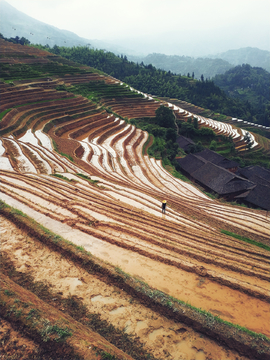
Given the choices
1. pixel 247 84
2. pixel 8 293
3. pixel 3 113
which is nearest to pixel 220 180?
pixel 8 293

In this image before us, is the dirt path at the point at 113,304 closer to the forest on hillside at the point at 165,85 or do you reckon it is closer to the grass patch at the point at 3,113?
the grass patch at the point at 3,113

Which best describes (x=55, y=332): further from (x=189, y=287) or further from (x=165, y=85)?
(x=165, y=85)

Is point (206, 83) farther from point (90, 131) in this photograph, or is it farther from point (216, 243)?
point (216, 243)

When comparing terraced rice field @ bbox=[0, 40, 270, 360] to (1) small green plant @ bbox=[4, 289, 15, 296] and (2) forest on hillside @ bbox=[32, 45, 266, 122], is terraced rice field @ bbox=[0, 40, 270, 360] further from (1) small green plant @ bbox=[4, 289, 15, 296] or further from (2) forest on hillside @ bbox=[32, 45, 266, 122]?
(2) forest on hillside @ bbox=[32, 45, 266, 122]

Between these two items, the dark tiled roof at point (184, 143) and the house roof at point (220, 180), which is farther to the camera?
the dark tiled roof at point (184, 143)

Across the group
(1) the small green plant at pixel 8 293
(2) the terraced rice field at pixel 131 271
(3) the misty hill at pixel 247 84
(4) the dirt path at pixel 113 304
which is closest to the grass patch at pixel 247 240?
(2) the terraced rice field at pixel 131 271

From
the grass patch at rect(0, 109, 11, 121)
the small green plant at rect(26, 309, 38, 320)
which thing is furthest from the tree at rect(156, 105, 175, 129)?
the small green plant at rect(26, 309, 38, 320)

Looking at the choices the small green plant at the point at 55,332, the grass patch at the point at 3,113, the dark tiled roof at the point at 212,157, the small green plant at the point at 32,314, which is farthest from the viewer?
the dark tiled roof at the point at 212,157
